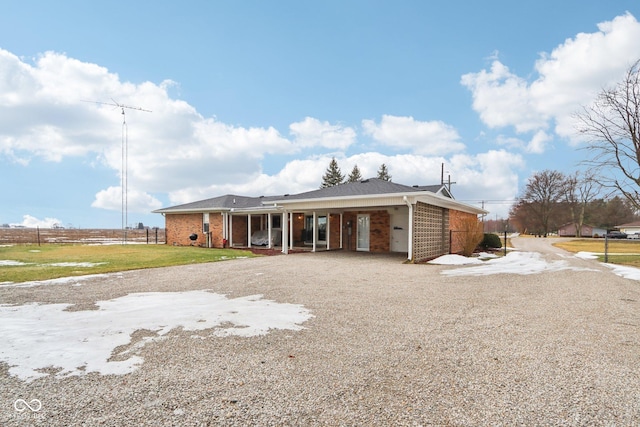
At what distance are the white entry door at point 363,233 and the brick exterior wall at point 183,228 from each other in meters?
10.1

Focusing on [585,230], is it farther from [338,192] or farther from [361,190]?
[338,192]

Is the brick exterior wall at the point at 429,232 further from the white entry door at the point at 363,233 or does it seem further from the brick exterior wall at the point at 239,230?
the brick exterior wall at the point at 239,230

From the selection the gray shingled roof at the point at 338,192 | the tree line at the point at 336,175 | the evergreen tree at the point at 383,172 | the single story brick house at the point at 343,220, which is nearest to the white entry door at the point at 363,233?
the single story brick house at the point at 343,220

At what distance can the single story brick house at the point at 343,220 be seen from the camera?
13023 millimetres

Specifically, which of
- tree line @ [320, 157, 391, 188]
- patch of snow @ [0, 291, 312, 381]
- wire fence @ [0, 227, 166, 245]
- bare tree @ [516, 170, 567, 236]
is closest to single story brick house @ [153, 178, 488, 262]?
wire fence @ [0, 227, 166, 245]

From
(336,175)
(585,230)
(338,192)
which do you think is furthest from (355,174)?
(585,230)

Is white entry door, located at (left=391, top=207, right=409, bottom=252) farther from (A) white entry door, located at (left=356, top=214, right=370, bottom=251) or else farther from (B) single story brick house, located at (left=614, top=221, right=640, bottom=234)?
(B) single story brick house, located at (left=614, top=221, right=640, bottom=234)

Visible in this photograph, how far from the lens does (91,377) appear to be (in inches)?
115

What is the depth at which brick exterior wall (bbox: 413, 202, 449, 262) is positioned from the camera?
41.5ft

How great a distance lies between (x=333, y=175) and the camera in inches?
1930

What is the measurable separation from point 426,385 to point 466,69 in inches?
584

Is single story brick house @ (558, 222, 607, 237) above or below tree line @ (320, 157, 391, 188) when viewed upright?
below

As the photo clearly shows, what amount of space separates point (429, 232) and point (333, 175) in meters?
35.7

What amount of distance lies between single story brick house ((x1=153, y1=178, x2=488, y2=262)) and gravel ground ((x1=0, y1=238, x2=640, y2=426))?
7.21 metres
